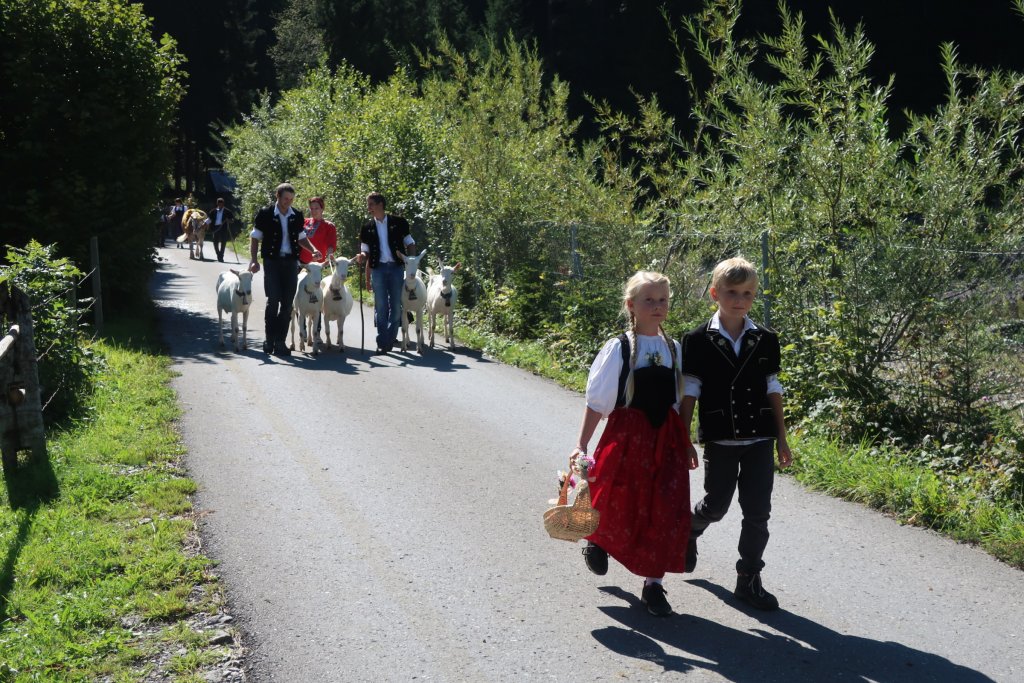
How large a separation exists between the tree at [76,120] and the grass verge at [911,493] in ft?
40.3

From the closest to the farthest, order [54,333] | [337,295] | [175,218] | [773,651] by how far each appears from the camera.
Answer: [773,651], [54,333], [337,295], [175,218]

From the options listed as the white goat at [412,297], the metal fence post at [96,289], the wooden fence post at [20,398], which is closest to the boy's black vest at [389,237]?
the white goat at [412,297]

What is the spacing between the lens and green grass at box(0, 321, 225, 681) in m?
4.95

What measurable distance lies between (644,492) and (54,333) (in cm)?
715

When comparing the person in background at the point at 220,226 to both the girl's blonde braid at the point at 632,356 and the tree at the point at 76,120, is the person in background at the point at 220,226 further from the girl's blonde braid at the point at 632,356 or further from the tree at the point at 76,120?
the girl's blonde braid at the point at 632,356

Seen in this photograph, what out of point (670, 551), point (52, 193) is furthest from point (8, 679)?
point (52, 193)

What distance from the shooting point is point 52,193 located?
1616 cm

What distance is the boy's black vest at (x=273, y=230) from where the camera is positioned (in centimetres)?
1389

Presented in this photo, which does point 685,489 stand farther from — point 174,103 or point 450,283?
point 174,103

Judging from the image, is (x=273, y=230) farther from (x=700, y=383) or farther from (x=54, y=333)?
(x=700, y=383)

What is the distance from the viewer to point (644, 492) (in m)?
5.36

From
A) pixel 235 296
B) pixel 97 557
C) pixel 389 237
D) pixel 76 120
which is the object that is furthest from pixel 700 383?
pixel 76 120

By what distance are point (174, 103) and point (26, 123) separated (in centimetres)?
260

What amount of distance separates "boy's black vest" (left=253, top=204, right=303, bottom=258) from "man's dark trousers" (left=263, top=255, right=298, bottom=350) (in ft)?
0.40
